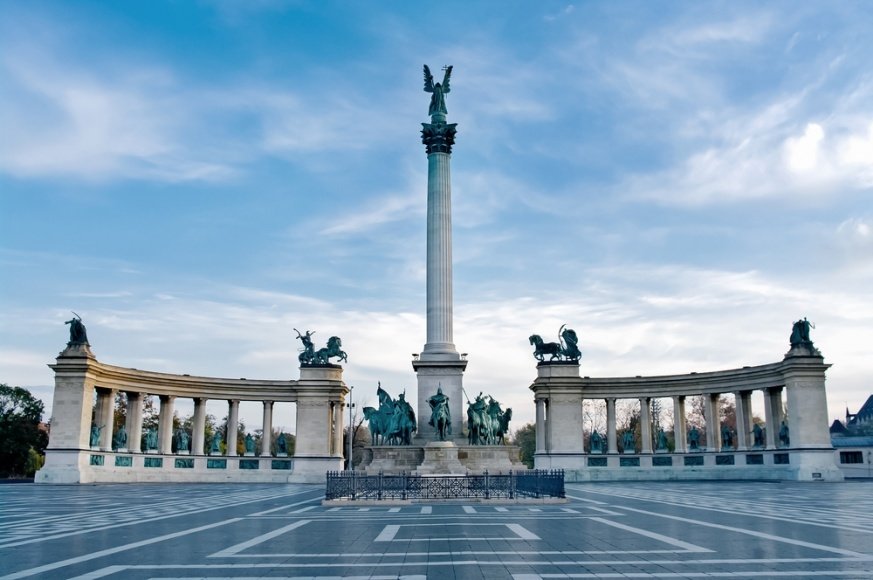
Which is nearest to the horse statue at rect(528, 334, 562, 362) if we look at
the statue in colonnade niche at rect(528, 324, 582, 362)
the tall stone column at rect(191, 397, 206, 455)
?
the statue in colonnade niche at rect(528, 324, 582, 362)

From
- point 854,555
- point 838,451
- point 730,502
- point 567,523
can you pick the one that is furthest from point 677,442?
point 854,555

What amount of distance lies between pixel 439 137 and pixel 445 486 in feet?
107

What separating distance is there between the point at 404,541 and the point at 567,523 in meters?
6.78

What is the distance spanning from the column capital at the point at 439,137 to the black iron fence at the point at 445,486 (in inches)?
1206

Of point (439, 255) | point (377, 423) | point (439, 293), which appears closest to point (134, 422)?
point (377, 423)

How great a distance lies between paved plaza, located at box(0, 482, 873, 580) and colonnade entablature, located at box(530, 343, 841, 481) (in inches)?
1296

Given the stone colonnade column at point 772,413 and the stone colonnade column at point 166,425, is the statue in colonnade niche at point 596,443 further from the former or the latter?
the stone colonnade column at point 166,425

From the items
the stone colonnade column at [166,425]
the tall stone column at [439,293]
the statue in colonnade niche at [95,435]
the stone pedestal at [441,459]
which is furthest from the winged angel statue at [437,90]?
the statue in colonnade niche at [95,435]

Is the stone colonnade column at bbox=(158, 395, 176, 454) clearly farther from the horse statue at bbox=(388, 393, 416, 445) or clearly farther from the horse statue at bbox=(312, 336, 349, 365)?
the horse statue at bbox=(388, 393, 416, 445)

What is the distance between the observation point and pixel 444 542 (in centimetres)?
1842

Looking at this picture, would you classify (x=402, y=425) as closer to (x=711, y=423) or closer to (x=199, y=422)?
(x=199, y=422)

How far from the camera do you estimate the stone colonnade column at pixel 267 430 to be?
240ft

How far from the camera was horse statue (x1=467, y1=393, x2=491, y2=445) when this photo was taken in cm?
5325

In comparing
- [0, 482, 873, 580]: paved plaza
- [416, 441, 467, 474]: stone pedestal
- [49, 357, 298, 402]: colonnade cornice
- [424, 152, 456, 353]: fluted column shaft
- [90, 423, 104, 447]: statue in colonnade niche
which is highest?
[424, 152, 456, 353]: fluted column shaft
